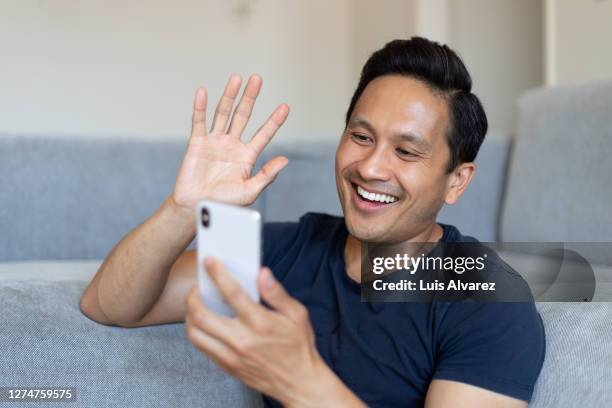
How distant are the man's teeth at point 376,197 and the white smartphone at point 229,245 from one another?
415 mm

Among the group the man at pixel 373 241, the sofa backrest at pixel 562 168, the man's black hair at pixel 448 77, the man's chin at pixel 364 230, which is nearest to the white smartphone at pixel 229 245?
the man at pixel 373 241

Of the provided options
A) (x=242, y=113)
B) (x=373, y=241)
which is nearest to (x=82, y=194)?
(x=242, y=113)

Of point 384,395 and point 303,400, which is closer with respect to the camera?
point 303,400

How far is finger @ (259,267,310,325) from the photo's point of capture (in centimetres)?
75

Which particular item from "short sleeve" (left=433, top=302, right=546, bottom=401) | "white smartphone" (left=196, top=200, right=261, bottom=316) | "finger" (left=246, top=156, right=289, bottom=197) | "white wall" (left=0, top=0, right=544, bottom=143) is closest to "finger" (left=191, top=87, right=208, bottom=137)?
"finger" (left=246, top=156, right=289, bottom=197)

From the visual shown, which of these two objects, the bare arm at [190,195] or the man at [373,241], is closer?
the man at [373,241]

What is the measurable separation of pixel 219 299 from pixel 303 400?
0.16m

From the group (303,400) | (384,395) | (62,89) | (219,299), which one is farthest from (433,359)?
(62,89)

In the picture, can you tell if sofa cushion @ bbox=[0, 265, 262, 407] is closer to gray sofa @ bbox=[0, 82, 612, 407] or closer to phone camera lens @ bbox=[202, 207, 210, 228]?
gray sofa @ bbox=[0, 82, 612, 407]

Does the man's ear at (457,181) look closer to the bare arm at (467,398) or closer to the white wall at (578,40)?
the bare arm at (467,398)

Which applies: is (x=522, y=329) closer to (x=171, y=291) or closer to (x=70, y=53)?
(x=171, y=291)

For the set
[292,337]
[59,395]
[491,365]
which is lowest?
[59,395]

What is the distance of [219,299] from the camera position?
0.78 meters

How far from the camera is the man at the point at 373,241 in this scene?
39.2 inches
